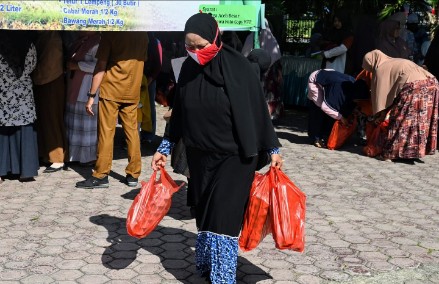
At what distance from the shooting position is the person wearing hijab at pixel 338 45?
1096 centimetres

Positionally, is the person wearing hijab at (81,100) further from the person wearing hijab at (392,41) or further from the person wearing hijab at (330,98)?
the person wearing hijab at (392,41)

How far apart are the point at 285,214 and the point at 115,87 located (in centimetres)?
293

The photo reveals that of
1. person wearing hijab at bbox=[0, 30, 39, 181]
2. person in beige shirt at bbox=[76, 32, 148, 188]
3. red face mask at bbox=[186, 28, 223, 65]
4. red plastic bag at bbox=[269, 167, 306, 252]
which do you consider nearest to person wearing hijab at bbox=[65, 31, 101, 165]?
person wearing hijab at bbox=[0, 30, 39, 181]

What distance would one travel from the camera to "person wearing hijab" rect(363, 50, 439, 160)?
873cm

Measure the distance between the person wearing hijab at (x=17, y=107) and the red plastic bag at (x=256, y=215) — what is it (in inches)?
136

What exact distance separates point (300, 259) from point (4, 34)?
3600 millimetres

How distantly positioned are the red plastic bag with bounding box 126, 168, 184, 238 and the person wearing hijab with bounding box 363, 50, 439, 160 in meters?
4.85

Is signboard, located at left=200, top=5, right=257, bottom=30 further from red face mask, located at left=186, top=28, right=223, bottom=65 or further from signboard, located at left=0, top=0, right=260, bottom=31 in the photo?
red face mask, located at left=186, top=28, right=223, bottom=65

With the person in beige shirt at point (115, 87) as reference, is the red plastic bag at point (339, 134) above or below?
below

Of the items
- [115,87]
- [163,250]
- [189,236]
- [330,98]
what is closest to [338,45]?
[330,98]

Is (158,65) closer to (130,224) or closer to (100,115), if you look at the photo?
(100,115)

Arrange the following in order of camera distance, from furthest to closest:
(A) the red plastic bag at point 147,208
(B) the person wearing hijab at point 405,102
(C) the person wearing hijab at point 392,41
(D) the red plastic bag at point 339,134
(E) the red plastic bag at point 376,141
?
(C) the person wearing hijab at point 392,41 < (D) the red plastic bag at point 339,134 < (E) the red plastic bag at point 376,141 < (B) the person wearing hijab at point 405,102 < (A) the red plastic bag at point 147,208

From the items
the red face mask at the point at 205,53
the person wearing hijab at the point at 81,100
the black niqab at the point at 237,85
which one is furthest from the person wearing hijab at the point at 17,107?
the red face mask at the point at 205,53

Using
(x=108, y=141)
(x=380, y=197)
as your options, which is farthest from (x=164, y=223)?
(x=380, y=197)
